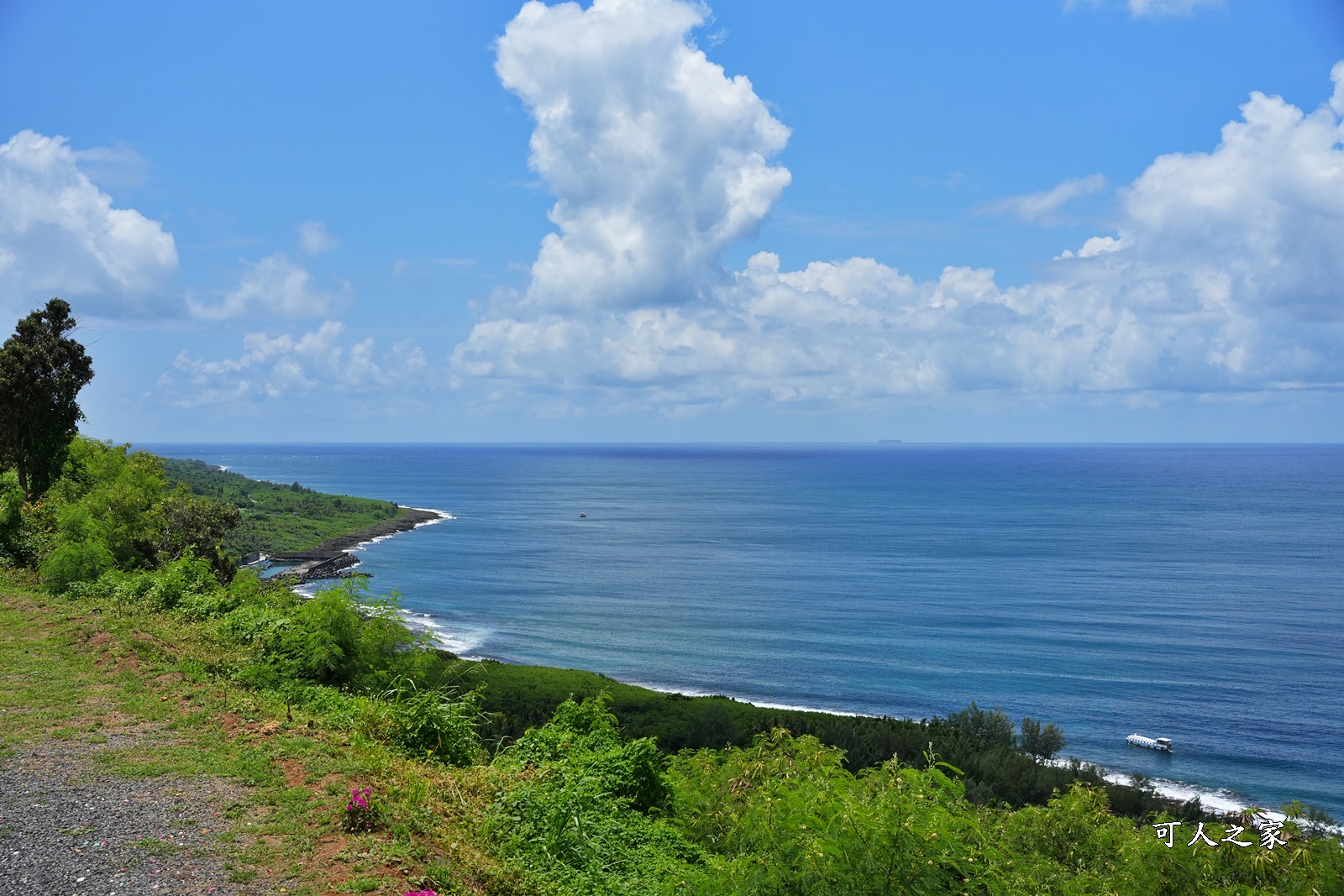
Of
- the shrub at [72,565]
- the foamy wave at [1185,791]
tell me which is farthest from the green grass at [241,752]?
the foamy wave at [1185,791]

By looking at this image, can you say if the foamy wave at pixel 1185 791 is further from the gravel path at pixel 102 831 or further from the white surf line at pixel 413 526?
the white surf line at pixel 413 526

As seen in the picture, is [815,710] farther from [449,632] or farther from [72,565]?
[72,565]

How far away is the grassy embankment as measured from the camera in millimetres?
8586

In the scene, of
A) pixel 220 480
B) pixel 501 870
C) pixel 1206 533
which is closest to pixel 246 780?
pixel 501 870

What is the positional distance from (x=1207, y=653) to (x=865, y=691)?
30.4m

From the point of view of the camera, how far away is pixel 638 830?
10.9 m

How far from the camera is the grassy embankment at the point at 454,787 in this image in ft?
28.2

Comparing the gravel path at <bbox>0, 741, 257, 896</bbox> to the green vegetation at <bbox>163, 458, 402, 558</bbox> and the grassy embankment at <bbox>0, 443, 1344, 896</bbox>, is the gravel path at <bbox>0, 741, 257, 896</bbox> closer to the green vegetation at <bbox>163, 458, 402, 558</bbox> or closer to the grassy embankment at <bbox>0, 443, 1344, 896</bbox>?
the grassy embankment at <bbox>0, 443, 1344, 896</bbox>

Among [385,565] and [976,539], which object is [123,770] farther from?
[976,539]

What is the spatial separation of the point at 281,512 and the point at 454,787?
141182 mm

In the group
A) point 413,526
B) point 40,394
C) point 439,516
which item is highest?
point 40,394

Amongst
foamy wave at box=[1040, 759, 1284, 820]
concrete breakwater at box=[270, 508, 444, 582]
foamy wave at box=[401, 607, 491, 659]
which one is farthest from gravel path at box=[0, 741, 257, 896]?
concrete breakwater at box=[270, 508, 444, 582]

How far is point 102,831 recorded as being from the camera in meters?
8.78

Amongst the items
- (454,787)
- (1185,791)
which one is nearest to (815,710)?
(1185,791)
